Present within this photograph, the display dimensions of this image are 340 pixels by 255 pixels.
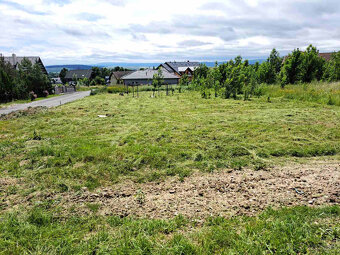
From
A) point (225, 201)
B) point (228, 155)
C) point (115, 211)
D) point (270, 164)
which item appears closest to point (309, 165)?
point (270, 164)

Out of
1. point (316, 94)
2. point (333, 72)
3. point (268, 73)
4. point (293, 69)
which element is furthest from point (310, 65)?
point (316, 94)

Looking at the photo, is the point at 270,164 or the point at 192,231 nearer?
the point at 192,231

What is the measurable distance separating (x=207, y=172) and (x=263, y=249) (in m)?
2.16

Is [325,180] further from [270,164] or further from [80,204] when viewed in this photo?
[80,204]

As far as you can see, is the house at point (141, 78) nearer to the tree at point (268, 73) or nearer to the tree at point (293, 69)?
the tree at point (268, 73)

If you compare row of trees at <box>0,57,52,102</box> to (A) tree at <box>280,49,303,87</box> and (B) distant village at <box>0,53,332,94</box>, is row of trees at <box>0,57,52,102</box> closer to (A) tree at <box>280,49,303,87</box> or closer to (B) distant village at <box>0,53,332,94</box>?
(B) distant village at <box>0,53,332,94</box>

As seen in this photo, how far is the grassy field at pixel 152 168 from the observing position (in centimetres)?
241

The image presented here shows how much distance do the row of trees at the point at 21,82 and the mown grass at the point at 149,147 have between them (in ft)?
43.3

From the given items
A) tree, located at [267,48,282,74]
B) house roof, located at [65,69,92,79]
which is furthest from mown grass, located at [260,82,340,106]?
house roof, located at [65,69,92,79]

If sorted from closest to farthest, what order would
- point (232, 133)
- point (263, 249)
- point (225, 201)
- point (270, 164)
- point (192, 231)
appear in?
point (263, 249) < point (192, 231) < point (225, 201) < point (270, 164) < point (232, 133)

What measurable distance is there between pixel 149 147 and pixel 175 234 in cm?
342

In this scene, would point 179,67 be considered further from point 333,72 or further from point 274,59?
point 333,72

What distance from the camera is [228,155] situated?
5270 millimetres

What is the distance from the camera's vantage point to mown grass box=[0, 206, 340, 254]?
2328mm
